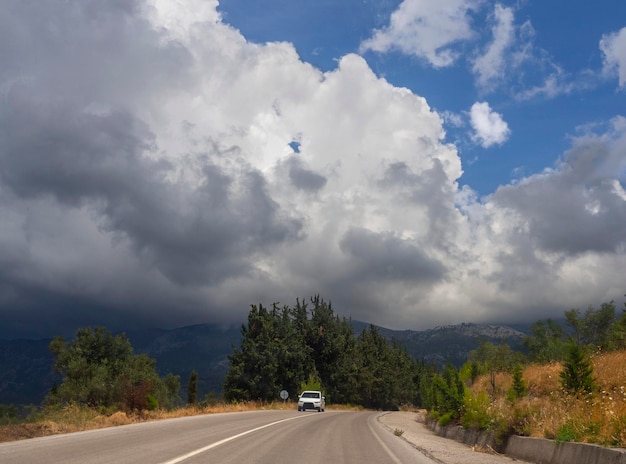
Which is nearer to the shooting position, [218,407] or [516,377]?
[516,377]

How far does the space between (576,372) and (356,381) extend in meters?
73.6

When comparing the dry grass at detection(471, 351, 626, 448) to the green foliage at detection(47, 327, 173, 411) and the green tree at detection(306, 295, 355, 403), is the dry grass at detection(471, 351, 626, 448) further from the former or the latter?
the green tree at detection(306, 295, 355, 403)

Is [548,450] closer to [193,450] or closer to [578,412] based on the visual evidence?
[578,412]

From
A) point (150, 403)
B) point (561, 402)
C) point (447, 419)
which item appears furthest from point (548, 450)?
A: point (150, 403)

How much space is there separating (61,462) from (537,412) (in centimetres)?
1104

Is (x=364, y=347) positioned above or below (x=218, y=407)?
above

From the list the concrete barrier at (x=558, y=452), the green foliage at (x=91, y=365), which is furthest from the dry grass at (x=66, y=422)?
the green foliage at (x=91, y=365)

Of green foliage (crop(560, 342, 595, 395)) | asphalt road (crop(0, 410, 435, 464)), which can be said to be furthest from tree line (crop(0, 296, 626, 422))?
asphalt road (crop(0, 410, 435, 464))

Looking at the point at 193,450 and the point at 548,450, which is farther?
the point at 193,450

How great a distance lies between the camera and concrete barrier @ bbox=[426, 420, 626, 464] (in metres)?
8.71

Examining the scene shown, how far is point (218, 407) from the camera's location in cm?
4225

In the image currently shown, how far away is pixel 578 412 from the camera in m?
11.6

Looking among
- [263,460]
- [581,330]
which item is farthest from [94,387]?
[581,330]

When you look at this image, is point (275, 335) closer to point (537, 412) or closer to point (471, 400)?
point (471, 400)
